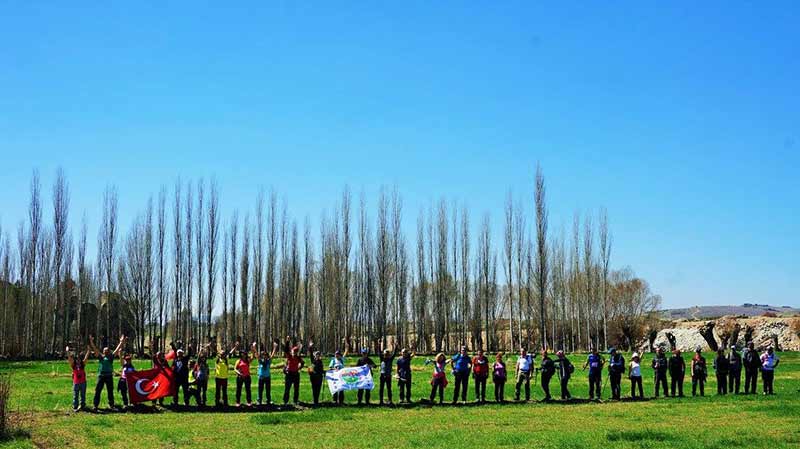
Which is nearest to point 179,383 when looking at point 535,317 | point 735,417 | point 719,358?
point 735,417

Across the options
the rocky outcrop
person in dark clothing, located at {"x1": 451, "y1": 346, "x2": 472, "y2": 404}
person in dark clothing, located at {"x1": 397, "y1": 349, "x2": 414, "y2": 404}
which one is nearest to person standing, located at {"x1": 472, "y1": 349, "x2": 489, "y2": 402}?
person in dark clothing, located at {"x1": 451, "y1": 346, "x2": 472, "y2": 404}

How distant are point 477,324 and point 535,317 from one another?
7.97 meters

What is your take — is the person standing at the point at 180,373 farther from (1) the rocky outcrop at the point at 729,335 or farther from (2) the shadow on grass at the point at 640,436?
(1) the rocky outcrop at the point at 729,335

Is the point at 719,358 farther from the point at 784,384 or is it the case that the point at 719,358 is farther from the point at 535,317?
the point at 535,317

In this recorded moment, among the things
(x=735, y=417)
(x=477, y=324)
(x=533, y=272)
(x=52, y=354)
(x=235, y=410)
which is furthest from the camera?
(x=477, y=324)

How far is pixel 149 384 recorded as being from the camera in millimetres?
24188

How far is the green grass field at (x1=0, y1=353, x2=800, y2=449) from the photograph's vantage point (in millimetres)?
16500

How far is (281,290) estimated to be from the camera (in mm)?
69938

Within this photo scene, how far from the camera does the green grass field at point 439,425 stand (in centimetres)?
1650

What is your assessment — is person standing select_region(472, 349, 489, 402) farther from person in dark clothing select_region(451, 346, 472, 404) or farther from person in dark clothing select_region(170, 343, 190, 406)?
person in dark clothing select_region(170, 343, 190, 406)

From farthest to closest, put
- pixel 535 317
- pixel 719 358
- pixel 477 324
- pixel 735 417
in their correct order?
pixel 535 317 → pixel 477 324 → pixel 719 358 → pixel 735 417

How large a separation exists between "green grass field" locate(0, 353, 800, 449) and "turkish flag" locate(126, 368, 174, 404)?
849 millimetres

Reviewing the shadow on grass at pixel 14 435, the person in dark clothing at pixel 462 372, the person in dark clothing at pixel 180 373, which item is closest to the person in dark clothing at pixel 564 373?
the person in dark clothing at pixel 462 372

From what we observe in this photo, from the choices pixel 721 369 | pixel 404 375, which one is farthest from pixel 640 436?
pixel 721 369
